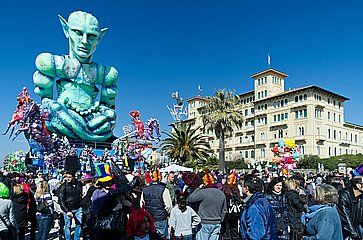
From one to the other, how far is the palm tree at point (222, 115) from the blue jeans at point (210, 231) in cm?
3158

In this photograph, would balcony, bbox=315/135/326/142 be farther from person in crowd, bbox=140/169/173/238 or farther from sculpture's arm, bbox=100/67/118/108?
person in crowd, bbox=140/169/173/238

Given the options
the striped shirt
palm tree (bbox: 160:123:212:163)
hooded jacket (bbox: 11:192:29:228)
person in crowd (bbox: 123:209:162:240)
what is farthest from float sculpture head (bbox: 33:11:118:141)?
person in crowd (bbox: 123:209:162:240)

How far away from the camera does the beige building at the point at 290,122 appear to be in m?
60.0

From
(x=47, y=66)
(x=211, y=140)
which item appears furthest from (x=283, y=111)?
(x=47, y=66)

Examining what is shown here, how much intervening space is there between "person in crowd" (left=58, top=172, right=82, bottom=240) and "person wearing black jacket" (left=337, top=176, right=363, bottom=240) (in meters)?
5.44

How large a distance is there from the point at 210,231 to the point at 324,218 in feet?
9.55

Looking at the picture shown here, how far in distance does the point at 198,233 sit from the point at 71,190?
3.06 meters

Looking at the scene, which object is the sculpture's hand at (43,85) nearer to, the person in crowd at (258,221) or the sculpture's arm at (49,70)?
the sculpture's arm at (49,70)

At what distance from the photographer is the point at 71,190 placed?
Answer: 8586mm

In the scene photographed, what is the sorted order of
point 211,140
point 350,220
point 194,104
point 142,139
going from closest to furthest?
point 350,220, point 142,139, point 211,140, point 194,104

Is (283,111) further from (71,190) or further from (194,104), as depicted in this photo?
(71,190)

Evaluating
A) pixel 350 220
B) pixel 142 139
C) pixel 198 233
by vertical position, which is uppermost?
pixel 142 139

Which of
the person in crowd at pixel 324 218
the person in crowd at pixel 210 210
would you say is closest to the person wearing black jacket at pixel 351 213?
the person in crowd at pixel 324 218

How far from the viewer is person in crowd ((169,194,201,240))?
6.89 m
